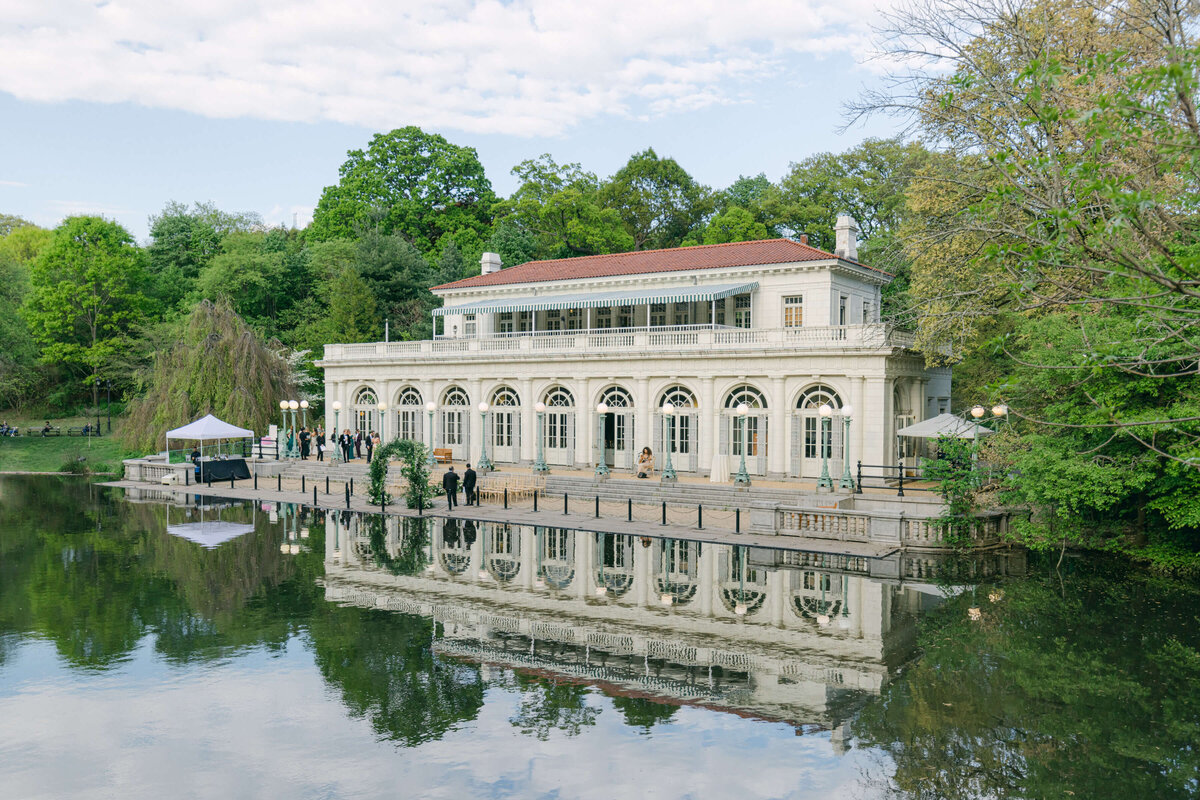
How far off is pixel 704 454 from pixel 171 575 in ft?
62.4

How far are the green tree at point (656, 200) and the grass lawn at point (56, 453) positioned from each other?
120 feet

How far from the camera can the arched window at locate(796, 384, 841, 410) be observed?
2959 centimetres

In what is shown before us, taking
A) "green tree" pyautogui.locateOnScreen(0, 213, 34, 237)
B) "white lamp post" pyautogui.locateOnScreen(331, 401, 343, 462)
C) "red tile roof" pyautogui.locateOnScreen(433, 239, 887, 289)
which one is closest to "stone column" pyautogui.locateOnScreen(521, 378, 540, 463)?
"red tile roof" pyautogui.locateOnScreen(433, 239, 887, 289)

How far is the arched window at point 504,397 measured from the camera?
120ft

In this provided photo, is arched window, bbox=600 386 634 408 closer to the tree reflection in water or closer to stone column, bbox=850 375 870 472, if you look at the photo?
stone column, bbox=850 375 870 472

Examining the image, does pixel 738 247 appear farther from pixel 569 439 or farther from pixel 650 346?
pixel 569 439

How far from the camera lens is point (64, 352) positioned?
54.8 m

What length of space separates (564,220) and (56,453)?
3406cm

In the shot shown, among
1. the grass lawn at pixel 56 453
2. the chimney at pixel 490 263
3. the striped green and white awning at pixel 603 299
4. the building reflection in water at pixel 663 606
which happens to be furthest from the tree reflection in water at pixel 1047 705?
the grass lawn at pixel 56 453

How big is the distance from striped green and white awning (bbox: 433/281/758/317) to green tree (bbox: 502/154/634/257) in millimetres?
20503

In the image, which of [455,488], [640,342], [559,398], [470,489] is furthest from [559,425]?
[455,488]

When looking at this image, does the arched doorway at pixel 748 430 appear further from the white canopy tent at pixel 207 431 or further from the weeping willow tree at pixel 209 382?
the weeping willow tree at pixel 209 382

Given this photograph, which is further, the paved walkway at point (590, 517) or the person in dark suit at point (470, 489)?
the person in dark suit at point (470, 489)

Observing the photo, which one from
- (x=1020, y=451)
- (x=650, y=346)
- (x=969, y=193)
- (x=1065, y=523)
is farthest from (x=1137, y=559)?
(x=650, y=346)
